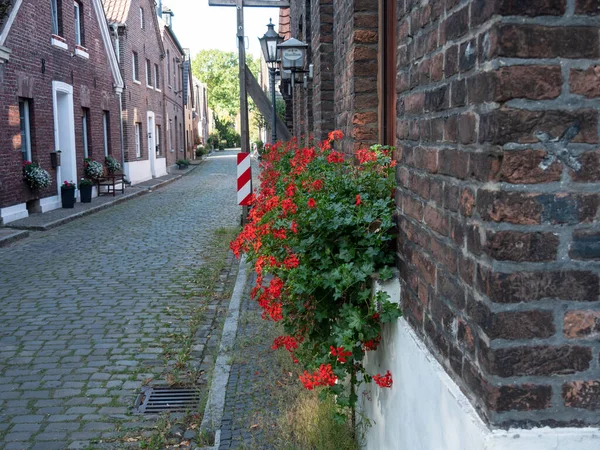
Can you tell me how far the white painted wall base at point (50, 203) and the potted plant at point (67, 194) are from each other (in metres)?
0.16

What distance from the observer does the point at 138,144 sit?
2531cm

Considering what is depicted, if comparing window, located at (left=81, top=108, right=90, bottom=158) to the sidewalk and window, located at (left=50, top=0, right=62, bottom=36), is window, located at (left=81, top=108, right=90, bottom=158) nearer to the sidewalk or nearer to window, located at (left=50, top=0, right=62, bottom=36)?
the sidewalk

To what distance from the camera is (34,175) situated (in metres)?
13.7

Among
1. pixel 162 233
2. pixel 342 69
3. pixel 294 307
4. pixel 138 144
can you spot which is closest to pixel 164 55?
pixel 138 144

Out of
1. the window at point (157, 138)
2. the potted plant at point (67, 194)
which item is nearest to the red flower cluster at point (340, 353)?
the potted plant at point (67, 194)

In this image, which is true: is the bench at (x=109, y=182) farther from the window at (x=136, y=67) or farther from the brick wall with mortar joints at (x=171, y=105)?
the brick wall with mortar joints at (x=171, y=105)

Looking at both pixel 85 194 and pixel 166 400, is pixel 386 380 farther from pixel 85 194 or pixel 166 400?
pixel 85 194

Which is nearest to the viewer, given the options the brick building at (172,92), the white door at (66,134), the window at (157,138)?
the white door at (66,134)

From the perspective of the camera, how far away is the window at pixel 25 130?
46.7ft

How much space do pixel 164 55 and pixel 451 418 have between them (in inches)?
1248

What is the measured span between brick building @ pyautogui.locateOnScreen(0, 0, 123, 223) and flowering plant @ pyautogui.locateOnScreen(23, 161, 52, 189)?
0.54 feet

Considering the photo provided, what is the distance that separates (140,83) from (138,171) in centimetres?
406

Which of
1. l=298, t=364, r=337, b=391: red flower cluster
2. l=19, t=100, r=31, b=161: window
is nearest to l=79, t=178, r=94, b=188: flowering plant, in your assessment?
l=19, t=100, r=31, b=161: window

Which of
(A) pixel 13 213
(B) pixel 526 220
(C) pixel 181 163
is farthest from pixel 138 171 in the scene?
(B) pixel 526 220
